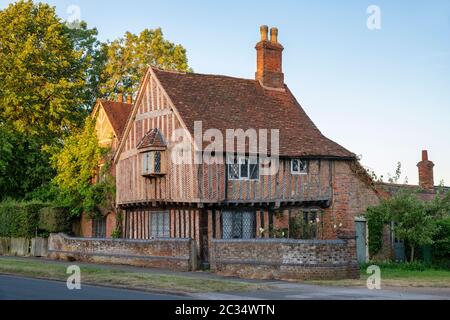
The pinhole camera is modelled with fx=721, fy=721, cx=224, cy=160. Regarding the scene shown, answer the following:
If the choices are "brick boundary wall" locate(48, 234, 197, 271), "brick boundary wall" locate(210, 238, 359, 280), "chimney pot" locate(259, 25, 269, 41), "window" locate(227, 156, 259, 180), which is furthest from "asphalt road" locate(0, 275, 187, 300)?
"chimney pot" locate(259, 25, 269, 41)

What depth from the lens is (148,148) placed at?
32.0 meters

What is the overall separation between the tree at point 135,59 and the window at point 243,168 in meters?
22.1

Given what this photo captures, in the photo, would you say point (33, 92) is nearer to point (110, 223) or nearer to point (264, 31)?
point (110, 223)

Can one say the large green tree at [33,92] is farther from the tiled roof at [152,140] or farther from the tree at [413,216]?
the tree at [413,216]

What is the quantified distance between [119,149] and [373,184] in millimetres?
12668

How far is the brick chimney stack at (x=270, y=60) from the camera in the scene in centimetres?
3647

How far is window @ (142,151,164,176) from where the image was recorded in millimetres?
31672

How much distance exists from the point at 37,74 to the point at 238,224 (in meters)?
22.7

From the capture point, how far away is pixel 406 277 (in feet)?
84.0

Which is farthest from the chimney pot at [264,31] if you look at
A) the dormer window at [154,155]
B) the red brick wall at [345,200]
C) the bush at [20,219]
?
the bush at [20,219]

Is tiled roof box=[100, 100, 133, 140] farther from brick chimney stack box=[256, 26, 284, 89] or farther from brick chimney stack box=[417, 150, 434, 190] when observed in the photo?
brick chimney stack box=[417, 150, 434, 190]

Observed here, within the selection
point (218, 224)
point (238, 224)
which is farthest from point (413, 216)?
point (218, 224)
